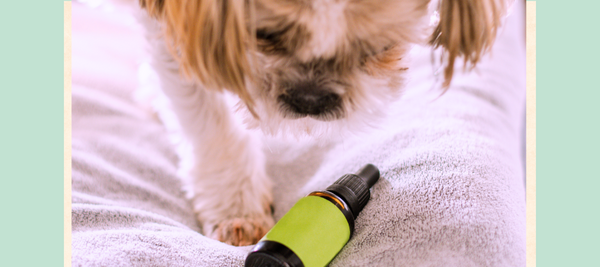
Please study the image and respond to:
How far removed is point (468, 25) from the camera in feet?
2.81

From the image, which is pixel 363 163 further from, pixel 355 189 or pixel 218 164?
pixel 218 164

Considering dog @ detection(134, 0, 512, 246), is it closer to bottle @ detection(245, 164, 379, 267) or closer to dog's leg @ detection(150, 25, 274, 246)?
dog's leg @ detection(150, 25, 274, 246)

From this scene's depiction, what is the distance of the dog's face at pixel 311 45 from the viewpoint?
757 mm

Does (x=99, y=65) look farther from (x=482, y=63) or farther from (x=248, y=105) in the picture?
(x=482, y=63)

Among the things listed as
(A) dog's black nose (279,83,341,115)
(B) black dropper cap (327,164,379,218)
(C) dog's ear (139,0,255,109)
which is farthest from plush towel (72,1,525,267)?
(C) dog's ear (139,0,255,109)

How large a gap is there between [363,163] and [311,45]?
443mm

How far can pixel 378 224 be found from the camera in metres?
0.89

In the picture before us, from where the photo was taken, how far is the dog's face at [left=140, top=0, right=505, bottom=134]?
0.76 metres

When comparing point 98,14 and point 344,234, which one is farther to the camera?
Result: point 98,14

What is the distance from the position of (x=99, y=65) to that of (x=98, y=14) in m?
0.17

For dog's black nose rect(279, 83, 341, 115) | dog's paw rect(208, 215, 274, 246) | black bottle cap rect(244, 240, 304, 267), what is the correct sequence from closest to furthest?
1. black bottle cap rect(244, 240, 304, 267)
2. dog's black nose rect(279, 83, 341, 115)
3. dog's paw rect(208, 215, 274, 246)

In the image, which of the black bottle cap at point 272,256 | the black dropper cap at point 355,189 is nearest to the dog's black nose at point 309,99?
the black dropper cap at point 355,189

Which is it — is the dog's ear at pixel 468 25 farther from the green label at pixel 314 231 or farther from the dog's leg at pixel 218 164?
the dog's leg at pixel 218 164

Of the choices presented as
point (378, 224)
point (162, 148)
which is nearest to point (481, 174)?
point (378, 224)
